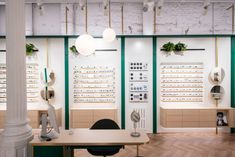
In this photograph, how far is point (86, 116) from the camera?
6.57m

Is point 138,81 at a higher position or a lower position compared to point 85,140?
higher

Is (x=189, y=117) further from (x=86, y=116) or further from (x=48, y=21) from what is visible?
(x=48, y=21)

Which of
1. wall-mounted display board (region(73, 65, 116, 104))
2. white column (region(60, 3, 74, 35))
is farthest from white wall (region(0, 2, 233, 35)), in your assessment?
wall-mounted display board (region(73, 65, 116, 104))

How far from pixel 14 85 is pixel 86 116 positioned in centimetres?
355

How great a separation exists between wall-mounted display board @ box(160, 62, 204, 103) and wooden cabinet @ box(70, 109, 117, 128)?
1.96m

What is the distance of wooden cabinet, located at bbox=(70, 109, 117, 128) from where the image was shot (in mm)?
6562

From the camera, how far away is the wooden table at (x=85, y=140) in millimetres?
3125

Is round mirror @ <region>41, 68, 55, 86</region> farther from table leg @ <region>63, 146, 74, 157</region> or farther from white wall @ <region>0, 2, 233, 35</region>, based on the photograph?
table leg @ <region>63, 146, 74, 157</region>

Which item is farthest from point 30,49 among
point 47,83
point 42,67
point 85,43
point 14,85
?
point 14,85

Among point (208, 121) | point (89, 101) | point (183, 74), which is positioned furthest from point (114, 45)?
point (208, 121)

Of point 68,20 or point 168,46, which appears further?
point 168,46

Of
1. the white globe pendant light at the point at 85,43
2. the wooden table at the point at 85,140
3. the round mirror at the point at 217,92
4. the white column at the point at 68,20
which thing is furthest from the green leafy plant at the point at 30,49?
the round mirror at the point at 217,92

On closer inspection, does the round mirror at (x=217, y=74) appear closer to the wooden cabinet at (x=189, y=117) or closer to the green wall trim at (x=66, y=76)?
the wooden cabinet at (x=189, y=117)

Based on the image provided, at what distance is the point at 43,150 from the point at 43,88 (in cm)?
395
